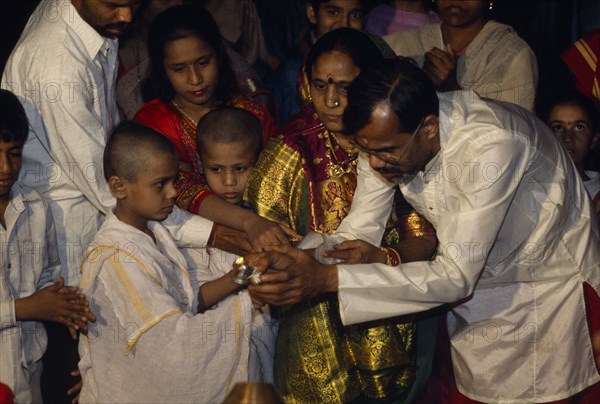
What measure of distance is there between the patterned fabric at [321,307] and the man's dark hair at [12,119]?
1.08 m

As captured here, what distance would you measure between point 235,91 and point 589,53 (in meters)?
2.30

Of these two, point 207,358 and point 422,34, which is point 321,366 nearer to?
point 207,358

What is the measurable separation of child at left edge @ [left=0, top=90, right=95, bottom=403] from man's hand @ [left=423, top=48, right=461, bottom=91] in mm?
Answer: 2292

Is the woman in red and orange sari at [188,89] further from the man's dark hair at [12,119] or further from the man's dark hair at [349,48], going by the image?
the man's dark hair at [12,119]

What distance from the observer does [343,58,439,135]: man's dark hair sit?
3439 millimetres

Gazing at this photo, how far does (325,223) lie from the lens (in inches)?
165

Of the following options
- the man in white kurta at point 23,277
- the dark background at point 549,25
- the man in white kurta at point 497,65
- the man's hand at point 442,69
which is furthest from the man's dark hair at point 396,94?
the dark background at point 549,25

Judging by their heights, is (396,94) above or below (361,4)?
above

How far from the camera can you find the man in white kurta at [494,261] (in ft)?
11.3

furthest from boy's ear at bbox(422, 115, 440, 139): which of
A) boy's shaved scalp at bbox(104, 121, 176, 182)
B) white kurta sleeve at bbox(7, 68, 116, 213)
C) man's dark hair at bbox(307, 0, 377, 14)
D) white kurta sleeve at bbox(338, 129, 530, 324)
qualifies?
man's dark hair at bbox(307, 0, 377, 14)

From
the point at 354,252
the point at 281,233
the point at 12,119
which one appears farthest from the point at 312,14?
the point at 12,119

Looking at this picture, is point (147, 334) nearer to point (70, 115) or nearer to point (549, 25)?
point (70, 115)

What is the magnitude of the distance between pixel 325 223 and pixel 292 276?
0.70 m

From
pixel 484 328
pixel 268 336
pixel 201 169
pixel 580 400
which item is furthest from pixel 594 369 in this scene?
pixel 201 169
